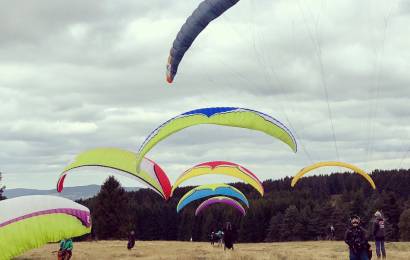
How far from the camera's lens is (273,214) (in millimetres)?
109188

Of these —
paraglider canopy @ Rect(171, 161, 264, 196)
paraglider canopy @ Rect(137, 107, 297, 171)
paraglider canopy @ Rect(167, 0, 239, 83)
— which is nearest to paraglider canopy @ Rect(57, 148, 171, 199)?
paraglider canopy @ Rect(137, 107, 297, 171)

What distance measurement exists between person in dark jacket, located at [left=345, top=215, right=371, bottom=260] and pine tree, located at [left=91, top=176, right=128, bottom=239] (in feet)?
205

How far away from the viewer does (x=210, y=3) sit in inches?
585

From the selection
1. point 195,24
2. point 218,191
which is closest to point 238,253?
point 195,24

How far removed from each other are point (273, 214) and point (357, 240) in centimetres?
9752

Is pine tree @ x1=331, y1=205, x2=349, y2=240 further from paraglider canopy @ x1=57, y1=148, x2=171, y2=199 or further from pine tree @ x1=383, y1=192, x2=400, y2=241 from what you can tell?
paraglider canopy @ x1=57, y1=148, x2=171, y2=199

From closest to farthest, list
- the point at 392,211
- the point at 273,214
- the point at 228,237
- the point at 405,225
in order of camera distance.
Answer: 1. the point at 228,237
2. the point at 405,225
3. the point at 392,211
4. the point at 273,214

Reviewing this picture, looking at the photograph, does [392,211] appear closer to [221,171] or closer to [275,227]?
[275,227]

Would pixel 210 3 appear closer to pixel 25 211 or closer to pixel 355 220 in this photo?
pixel 355 220

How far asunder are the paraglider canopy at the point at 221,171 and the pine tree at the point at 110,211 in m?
43.9

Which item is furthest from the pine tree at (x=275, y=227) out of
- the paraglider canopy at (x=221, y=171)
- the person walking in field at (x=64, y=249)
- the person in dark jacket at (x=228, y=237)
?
the person walking in field at (x=64, y=249)

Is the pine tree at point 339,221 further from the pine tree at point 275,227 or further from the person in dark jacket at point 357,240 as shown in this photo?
the person in dark jacket at point 357,240

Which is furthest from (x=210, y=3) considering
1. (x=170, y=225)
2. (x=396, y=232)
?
(x=170, y=225)

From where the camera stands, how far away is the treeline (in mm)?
74812
